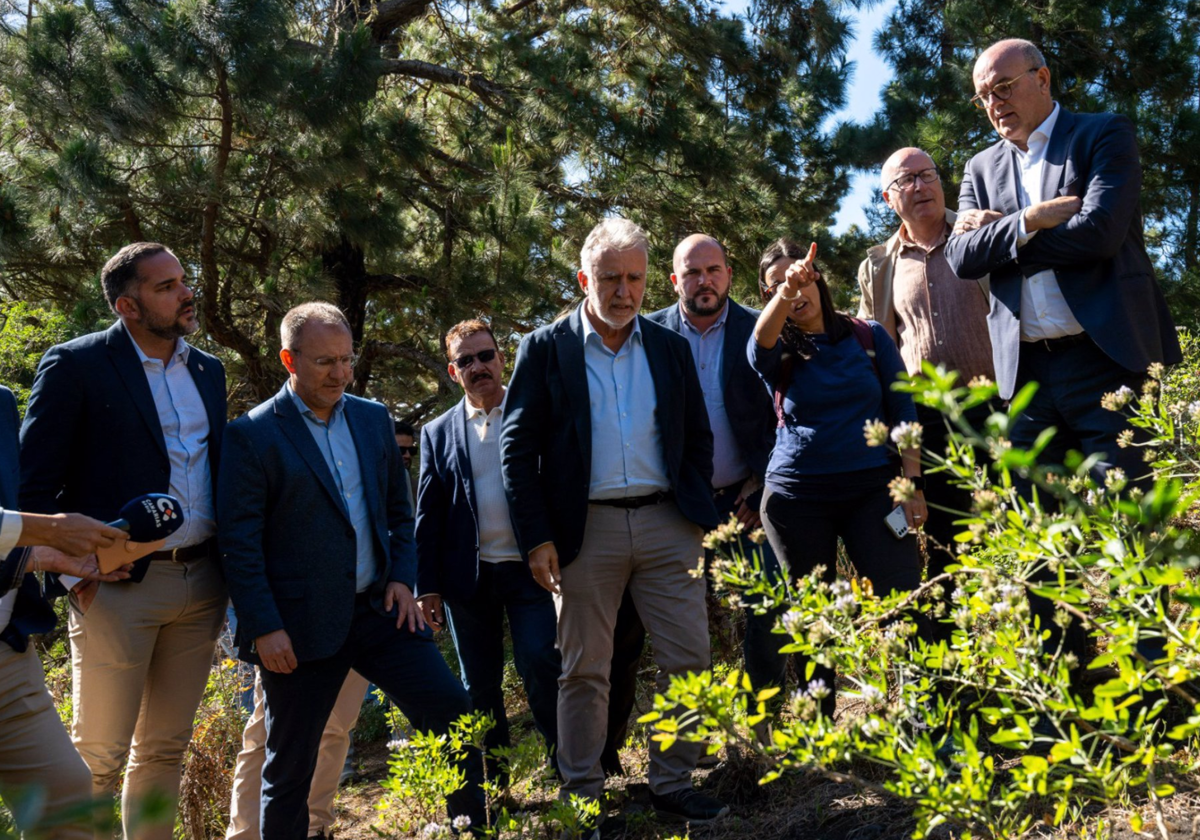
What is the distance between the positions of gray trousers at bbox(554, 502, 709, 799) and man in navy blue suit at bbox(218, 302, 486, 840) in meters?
0.39

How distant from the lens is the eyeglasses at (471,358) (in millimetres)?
4727

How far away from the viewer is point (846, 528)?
13.1 feet

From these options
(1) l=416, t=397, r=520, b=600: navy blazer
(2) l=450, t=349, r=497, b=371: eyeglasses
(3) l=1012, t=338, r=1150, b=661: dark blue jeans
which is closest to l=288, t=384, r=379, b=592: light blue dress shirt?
(1) l=416, t=397, r=520, b=600: navy blazer

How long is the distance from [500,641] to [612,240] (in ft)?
6.06

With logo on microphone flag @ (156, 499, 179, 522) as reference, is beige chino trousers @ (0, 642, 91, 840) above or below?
below

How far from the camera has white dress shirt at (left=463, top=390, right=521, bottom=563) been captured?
15.1 ft

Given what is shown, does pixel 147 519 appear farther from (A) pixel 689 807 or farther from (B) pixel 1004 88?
(B) pixel 1004 88

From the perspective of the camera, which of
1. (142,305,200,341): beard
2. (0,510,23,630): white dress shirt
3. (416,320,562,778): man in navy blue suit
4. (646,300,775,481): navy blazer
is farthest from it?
(416,320,562,778): man in navy blue suit

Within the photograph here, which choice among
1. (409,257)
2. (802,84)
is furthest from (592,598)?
(802,84)

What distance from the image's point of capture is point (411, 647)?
378cm

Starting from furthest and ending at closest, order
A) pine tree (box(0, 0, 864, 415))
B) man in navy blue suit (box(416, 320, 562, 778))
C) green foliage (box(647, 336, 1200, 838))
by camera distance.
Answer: pine tree (box(0, 0, 864, 415)), man in navy blue suit (box(416, 320, 562, 778)), green foliage (box(647, 336, 1200, 838))

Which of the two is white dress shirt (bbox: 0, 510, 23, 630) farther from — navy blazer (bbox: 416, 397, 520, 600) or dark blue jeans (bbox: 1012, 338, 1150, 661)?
dark blue jeans (bbox: 1012, 338, 1150, 661)

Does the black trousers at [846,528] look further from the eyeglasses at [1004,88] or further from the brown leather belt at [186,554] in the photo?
the brown leather belt at [186,554]

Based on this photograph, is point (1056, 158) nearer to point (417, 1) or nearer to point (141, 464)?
point (141, 464)
